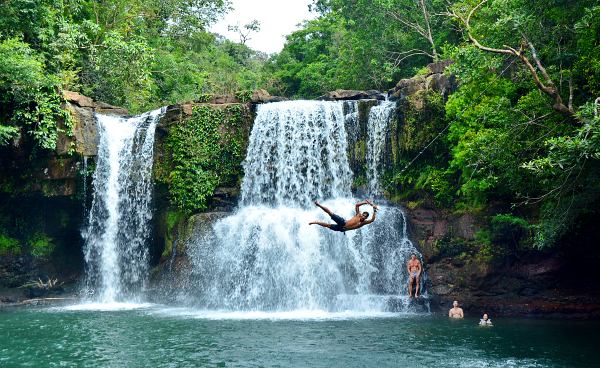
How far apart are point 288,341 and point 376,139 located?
11.2m

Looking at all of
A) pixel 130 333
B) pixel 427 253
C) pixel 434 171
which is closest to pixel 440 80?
pixel 434 171

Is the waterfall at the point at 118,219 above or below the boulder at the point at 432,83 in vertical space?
below

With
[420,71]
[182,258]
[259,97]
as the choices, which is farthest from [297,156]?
[420,71]

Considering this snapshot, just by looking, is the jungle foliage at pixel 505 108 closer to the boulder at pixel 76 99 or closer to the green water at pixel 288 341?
the green water at pixel 288 341

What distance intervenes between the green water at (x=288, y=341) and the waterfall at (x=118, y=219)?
168 inches

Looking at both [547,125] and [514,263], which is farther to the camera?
[514,263]

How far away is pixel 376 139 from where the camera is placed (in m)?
22.8

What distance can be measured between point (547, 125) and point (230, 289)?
37.7 feet

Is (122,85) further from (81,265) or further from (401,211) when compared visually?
(401,211)

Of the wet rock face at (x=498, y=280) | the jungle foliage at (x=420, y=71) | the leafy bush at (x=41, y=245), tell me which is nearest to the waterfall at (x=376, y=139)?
the jungle foliage at (x=420, y=71)

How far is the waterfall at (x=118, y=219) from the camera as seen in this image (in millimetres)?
22562

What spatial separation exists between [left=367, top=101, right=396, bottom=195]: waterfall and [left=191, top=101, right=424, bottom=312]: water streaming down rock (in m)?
0.88

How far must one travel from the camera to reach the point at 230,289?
20.1 m

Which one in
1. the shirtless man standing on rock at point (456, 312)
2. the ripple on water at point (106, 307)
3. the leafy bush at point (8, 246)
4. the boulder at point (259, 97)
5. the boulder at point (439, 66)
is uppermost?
the boulder at point (439, 66)
